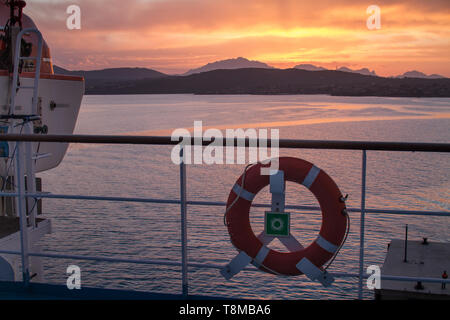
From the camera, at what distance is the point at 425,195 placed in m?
16.4

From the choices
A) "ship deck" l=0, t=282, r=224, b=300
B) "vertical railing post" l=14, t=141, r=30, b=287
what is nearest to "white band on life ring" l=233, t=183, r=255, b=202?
"ship deck" l=0, t=282, r=224, b=300

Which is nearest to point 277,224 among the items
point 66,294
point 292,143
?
point 292,143

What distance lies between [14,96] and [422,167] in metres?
18.9

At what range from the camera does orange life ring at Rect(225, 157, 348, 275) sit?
1871mm

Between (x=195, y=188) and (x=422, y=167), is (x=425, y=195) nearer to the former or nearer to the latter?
(x=422, y=167)

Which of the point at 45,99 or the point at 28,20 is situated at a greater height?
the point at 28,20

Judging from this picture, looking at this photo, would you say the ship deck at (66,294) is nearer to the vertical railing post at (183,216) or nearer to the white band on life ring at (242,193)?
the vertical railing post at (183,216)

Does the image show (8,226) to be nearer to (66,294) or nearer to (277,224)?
(66,294)

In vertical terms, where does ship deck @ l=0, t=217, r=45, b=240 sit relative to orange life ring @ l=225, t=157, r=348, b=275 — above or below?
below

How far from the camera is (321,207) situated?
189 centimetres

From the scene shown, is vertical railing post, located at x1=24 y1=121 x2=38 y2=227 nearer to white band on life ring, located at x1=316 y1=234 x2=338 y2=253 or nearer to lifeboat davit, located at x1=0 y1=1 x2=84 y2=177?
white band on life ring, located at x1=316 y1=234 x2=338 y2=253

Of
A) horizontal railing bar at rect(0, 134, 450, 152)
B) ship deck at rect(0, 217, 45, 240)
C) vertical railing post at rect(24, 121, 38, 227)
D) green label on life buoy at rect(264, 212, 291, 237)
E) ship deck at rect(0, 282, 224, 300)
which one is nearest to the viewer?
horizontal railing bar at rect(0, 134, 450, 152)
